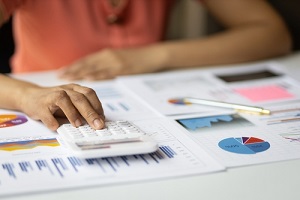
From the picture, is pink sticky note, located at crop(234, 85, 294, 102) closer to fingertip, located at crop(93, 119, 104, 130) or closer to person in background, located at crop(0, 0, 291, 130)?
person in background, located at crop(0, 0, 291, 130)

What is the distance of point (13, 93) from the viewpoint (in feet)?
3.16

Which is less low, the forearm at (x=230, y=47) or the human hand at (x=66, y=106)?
the forearm at (x=230, y=47)

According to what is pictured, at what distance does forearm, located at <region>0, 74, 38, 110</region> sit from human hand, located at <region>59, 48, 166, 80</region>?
0.63 feet

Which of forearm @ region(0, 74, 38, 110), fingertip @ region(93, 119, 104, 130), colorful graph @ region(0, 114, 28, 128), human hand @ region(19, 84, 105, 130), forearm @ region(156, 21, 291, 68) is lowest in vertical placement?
fingertip @ region(93, 119, 104, 130)

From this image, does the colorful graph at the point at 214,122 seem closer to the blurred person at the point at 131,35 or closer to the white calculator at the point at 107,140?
the white calculator at the point at 107,140

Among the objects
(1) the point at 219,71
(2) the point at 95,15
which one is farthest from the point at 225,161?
(2) the point at 95,15

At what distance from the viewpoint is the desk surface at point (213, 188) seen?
2.17 feet

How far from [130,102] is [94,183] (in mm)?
346

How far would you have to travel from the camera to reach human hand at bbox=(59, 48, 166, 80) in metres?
1.18

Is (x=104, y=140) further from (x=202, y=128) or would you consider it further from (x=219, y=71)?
(x=219, y=71)

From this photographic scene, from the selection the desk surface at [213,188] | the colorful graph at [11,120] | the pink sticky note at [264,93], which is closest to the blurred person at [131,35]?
the pink sticky note at [264,93]

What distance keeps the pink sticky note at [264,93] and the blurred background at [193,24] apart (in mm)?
704

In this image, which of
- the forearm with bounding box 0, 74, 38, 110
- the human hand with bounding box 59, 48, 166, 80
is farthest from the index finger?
the human hand with bounding box 59, 48, 166, 80

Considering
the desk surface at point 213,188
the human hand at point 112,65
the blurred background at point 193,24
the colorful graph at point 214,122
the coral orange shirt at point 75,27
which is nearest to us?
the desk surface at point 213,188
